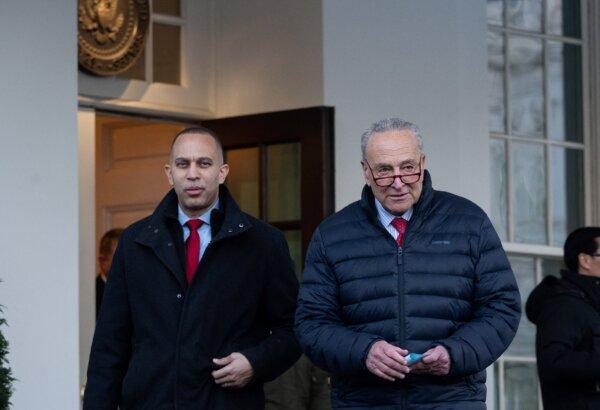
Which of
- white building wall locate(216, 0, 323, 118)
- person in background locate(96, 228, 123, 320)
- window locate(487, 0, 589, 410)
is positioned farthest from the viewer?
window locate(487, 0, 589, 410)

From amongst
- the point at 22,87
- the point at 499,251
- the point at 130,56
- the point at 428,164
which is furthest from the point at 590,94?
the point at 499,251

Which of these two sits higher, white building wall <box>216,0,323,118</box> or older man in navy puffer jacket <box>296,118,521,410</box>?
white building wall <box>216,0,323,118</box>

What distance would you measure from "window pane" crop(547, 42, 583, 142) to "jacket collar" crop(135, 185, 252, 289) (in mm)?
5448

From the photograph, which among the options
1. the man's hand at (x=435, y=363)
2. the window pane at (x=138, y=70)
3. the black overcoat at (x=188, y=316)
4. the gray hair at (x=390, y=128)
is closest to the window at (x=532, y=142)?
the window pane at (x=138, y=70)

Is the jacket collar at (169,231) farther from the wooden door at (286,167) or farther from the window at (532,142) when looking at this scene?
the window at (532,142)

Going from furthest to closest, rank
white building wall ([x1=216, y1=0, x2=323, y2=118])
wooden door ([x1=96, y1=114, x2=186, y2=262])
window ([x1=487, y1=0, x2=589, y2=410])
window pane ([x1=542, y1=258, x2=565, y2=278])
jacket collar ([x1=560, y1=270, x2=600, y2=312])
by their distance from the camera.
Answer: window pane ([x1=542, y1=258, x2=565, y2=278]) → window ([x1=487, y1=0, x2=589, y2=410]) → wooden door ([x1=96, y1=114, x2=186, y2=262]) → white building wall ([x1=216, y1=0, x2=323, y2=118]) → jacket collar ([x1=560, y1=270, x2=600, y2=312])

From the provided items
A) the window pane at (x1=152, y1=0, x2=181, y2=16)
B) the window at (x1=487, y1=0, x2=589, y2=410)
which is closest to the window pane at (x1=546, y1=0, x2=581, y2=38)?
the window at (x1=487, y1=0, x2=589, y2=410)

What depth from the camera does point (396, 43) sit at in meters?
9.58

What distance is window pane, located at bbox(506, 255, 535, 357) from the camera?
10625 millimetres

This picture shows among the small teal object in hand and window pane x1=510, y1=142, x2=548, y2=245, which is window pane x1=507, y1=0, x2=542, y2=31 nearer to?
window pane x1=510, y1=142, x2=548, y2=245

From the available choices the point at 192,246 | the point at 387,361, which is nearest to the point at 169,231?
the point at 192,246

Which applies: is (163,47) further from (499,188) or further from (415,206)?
(415,206)

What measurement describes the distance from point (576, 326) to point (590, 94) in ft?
13.3

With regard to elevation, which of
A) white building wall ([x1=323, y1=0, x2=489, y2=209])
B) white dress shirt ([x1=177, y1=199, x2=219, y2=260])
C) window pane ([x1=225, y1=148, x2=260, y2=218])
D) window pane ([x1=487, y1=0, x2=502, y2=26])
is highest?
window pane ([x1=487, y1=0, x2=502, y2=26])
